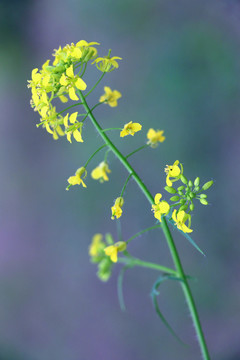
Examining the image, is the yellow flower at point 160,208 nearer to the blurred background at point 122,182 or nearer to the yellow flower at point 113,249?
the yellow flower at point 113,249

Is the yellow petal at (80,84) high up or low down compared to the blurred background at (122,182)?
down

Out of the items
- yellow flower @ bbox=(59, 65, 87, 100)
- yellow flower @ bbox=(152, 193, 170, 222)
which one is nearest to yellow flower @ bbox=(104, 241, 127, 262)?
yellow flower @ bbox=(152, 193, 170, 222)

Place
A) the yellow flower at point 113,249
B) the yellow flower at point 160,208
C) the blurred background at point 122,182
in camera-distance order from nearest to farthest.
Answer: the yellow flower at point 160,208, the yellow flower at point 113,249, the blurred background at point 122,182

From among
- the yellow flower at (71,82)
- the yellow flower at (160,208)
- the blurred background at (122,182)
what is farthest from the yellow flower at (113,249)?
the blurred background at (122,182)

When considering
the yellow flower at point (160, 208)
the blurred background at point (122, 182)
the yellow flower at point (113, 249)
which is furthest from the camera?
the blurred background at point (122, 182)

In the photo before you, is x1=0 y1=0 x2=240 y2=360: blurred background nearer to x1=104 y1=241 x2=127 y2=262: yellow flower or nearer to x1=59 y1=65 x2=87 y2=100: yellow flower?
x1=104 y1=241 x2=127 y2=262: yellow flower

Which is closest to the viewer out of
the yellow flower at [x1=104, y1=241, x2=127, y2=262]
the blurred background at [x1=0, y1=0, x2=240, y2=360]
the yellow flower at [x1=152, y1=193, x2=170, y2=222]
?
the yellow flower at [x1=152, y1=193, x2=170, y2=222]

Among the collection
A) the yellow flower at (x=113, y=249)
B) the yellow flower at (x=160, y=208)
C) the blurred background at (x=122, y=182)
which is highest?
the blurred background at (x=122, y=182)
